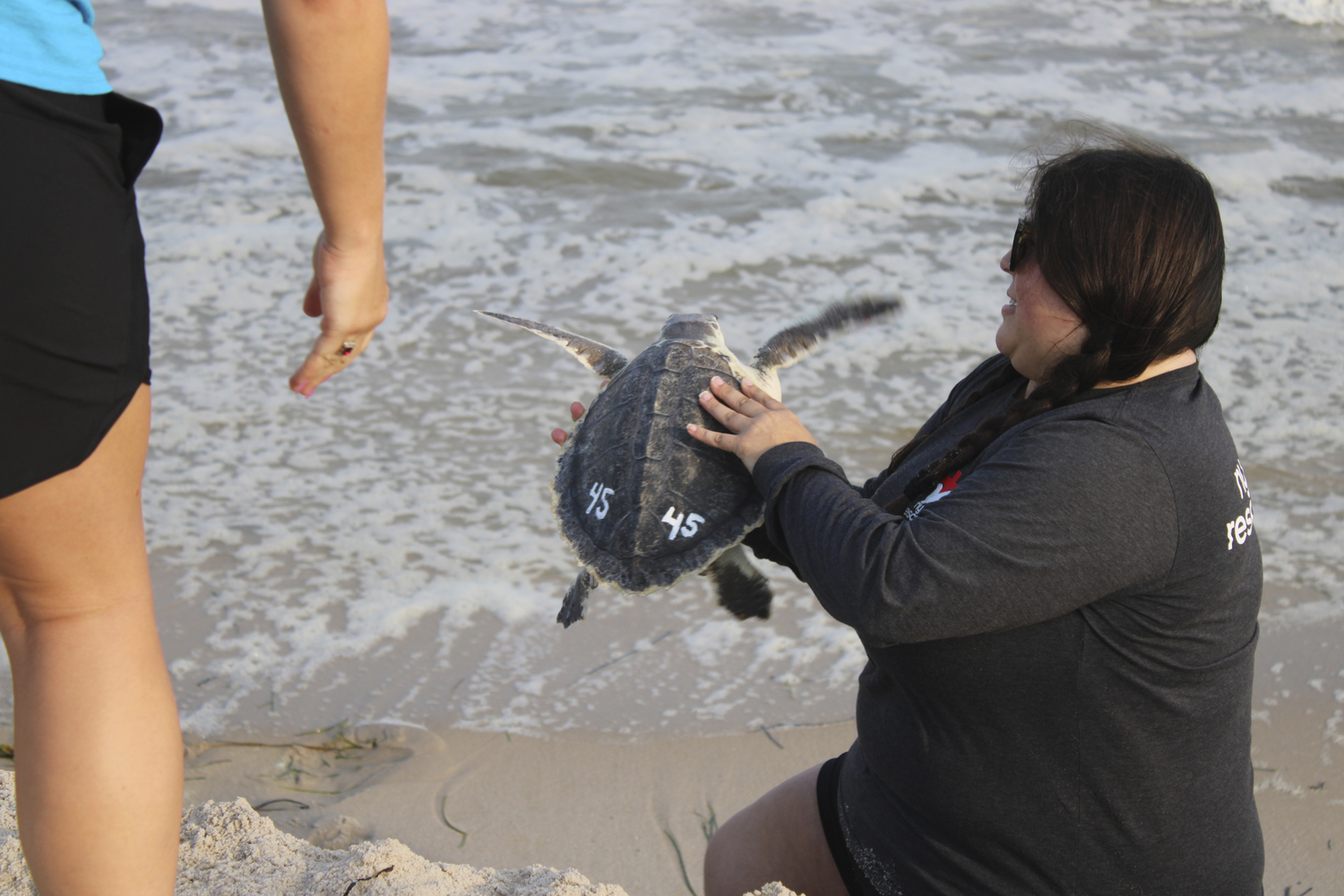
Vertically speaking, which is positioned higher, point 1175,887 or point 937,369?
point 1175,887

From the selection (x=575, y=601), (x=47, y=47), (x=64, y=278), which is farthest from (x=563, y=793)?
(x=47, y=47)

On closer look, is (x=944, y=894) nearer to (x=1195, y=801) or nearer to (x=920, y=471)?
(x=1195, y=801)

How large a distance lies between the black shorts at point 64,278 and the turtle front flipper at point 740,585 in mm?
967

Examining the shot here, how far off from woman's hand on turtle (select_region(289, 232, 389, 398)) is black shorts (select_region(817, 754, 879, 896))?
95 cm

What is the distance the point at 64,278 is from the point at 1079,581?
1.11m

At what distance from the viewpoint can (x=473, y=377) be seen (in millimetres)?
3785

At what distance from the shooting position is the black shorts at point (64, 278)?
0.96 meters

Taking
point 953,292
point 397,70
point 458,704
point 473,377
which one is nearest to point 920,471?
point 458,704

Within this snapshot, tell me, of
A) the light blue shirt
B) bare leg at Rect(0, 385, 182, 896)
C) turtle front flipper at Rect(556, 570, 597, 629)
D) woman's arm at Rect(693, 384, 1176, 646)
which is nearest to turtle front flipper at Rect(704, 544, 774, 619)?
turtle front flipper at Rect(556, 570, 597, 629)

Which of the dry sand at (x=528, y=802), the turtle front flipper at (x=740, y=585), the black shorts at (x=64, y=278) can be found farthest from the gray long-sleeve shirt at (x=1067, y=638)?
the black shorts at (x=64, y=278)

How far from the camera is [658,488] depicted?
5.32 feet

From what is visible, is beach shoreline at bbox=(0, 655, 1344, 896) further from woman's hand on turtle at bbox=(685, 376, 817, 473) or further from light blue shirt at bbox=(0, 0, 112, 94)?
light blue shirt at bbox=(0, 0, 112, 94)

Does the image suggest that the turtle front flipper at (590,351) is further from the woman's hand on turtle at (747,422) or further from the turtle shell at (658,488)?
the woman's hand on turtle at (747,422)

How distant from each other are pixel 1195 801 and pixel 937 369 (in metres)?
2.80
